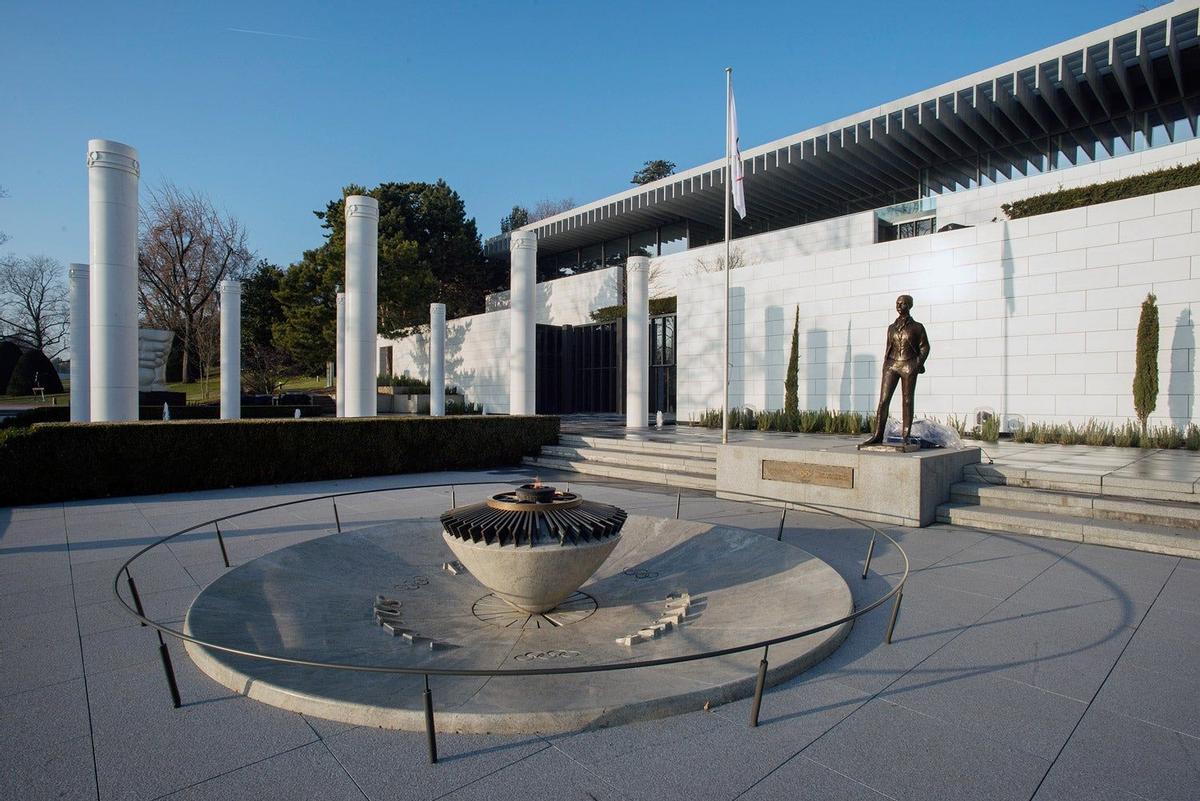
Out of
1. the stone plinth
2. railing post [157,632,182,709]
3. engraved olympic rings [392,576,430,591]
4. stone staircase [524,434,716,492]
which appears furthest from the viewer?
stone staircase [524,434,716,492]

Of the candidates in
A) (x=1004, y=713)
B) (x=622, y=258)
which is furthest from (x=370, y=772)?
(x=622, y=258)

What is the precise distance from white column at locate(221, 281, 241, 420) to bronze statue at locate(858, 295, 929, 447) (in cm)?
2563

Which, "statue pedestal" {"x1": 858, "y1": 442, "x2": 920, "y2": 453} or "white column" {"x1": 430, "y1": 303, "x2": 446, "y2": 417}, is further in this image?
"white column" {"x1": 430, "y1": 303, "x2": 446, "y2": 417}

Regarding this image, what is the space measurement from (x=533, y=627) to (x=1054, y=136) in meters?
32.0

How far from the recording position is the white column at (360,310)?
18.5m

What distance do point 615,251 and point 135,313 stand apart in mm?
33813

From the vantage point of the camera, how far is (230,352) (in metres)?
26.9

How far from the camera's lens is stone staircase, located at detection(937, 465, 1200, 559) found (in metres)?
8.16

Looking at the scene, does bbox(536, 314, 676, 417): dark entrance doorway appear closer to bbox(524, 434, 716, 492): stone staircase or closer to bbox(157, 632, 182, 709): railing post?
bbox(524, 434, 716, 492): stone staircase

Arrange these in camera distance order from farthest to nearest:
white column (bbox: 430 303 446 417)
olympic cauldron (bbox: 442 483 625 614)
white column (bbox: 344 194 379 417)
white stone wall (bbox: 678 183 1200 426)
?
white column (bbox: 430 303 446 417) < white column (bbox: 344 194 379 417) < white stone wall (bbox: 678 183 1200 426) < olympic cauldron (bbox: 442 483 625 614)

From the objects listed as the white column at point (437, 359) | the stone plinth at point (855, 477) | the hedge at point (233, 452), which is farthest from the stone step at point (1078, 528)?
the white column at point (437, 359)

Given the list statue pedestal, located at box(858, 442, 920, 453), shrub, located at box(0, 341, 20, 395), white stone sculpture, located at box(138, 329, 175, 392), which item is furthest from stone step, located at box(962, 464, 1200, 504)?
shrub, located at box(0, 341, 20, 395)

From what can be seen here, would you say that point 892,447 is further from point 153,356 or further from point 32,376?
point 32,376

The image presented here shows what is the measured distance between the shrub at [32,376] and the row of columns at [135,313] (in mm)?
30805
